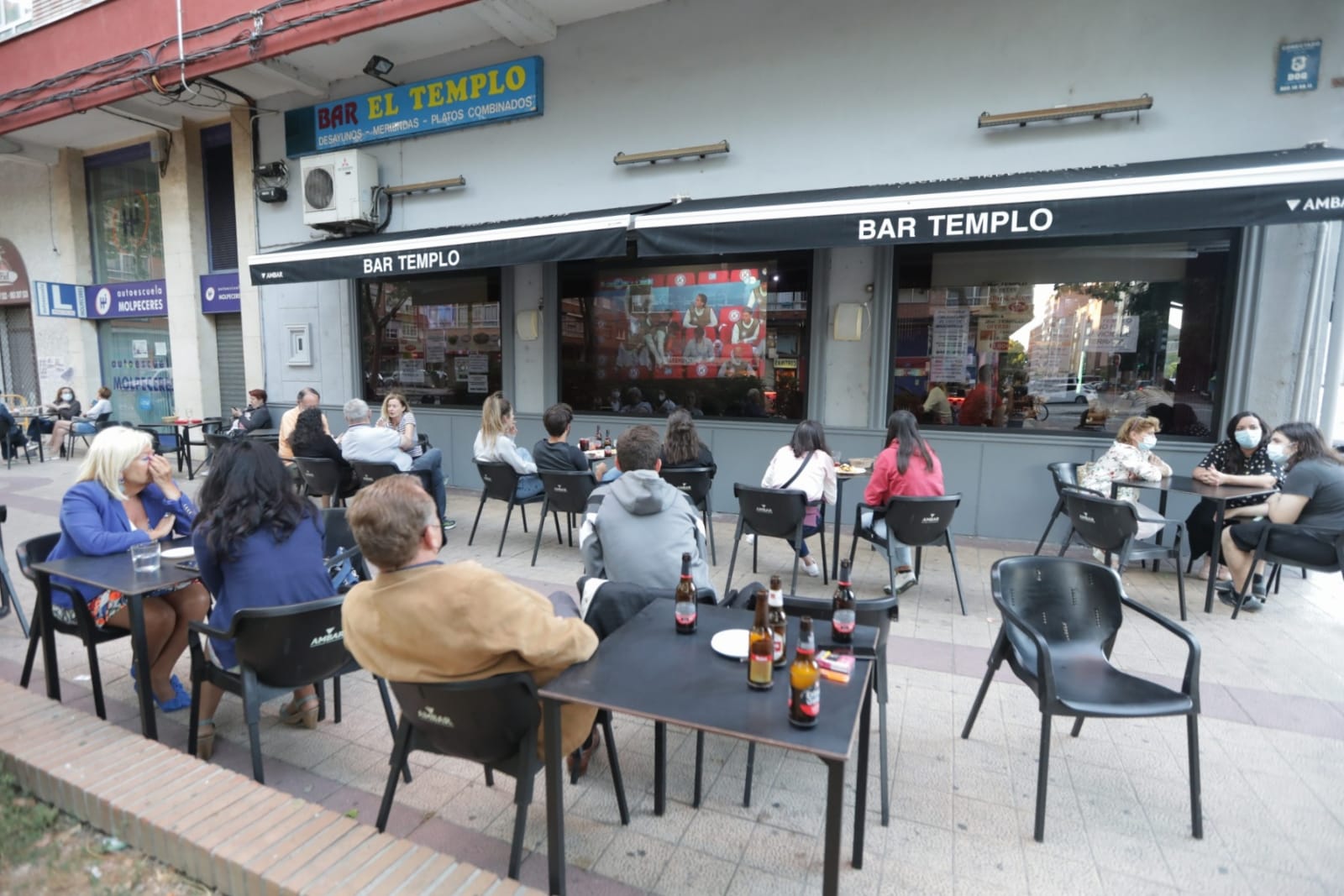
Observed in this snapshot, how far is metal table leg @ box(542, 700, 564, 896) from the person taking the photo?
6.16 feet

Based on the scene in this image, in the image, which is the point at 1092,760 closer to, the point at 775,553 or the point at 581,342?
the point at 775,553

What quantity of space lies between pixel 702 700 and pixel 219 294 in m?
11.3

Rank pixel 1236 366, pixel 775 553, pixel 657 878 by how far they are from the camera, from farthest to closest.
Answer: pixel 775 553 → pixel 1236 366 → pixel 657 878

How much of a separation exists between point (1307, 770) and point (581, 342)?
6753 mm

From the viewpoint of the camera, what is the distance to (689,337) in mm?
7418

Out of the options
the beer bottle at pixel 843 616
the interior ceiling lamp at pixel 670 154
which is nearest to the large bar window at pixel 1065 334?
the interior ceiling lamp at pixel 670 154

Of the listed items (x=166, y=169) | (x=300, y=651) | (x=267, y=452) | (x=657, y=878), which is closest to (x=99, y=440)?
(x=267, y=452)

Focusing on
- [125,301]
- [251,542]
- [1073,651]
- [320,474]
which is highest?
[125,301]

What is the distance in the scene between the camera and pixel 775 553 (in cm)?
577

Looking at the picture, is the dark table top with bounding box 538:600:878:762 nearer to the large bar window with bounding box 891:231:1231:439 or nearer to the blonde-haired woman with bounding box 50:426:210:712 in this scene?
the blonde-haired woman with bounding box 50:426:210:712

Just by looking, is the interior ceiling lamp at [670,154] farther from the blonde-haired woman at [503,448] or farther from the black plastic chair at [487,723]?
the black plastic chair at [487,723]

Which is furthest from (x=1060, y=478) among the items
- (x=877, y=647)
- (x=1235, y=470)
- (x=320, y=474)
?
(x=320, y=474)

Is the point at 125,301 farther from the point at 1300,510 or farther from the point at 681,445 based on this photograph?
the point at 1300,510

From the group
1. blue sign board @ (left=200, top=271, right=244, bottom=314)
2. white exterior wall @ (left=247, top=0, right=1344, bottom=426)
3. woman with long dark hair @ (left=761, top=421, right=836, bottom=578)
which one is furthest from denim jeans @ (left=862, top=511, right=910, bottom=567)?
blue sign board @ (left=200, top=271, right=244, bottom=314)
